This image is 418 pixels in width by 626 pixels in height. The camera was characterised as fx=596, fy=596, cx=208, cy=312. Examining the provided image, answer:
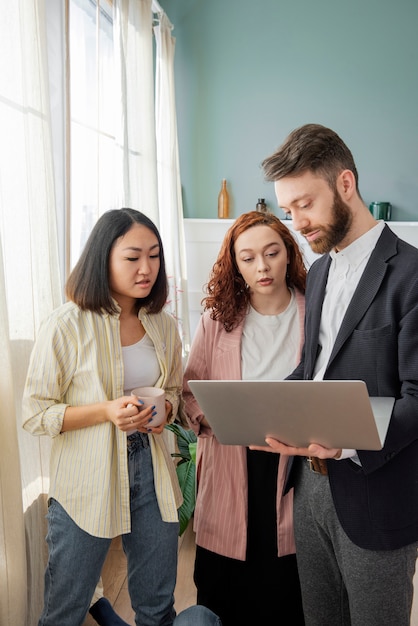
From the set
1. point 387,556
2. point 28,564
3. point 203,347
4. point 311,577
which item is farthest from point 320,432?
→ point 28,564

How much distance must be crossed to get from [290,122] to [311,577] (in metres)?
3.36

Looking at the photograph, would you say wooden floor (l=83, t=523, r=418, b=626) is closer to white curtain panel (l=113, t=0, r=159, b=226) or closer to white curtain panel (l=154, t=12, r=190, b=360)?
white curtain panel (l=154, t=12, r=190, b=360)

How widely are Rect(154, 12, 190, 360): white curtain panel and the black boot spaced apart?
1.77 m

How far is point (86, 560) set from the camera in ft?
4.78

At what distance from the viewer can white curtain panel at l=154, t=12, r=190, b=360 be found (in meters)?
3.57

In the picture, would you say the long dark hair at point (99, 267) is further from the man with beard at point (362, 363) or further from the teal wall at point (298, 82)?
the teal wall at point (298, 82)

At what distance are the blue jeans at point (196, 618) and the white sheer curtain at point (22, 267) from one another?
47 cm

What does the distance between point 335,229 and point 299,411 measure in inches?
16.7

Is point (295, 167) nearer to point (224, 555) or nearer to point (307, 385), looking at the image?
point (307, 385)

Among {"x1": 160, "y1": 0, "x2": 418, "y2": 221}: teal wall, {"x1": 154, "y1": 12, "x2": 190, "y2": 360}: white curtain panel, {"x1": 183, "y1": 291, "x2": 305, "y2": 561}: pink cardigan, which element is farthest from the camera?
{"x1": 160, "y1": 0, "x2": 418, "y2": 221}: teal wall

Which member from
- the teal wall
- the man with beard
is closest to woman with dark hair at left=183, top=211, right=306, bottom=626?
the man with beard

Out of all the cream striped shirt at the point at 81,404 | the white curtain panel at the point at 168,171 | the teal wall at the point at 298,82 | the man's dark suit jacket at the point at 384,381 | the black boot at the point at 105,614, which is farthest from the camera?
the teal wall at the point at 298,82

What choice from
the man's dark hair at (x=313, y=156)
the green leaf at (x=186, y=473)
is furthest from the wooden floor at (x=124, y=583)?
the man's dark hair at (x=313, y=156)

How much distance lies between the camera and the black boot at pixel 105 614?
199 centimetres
